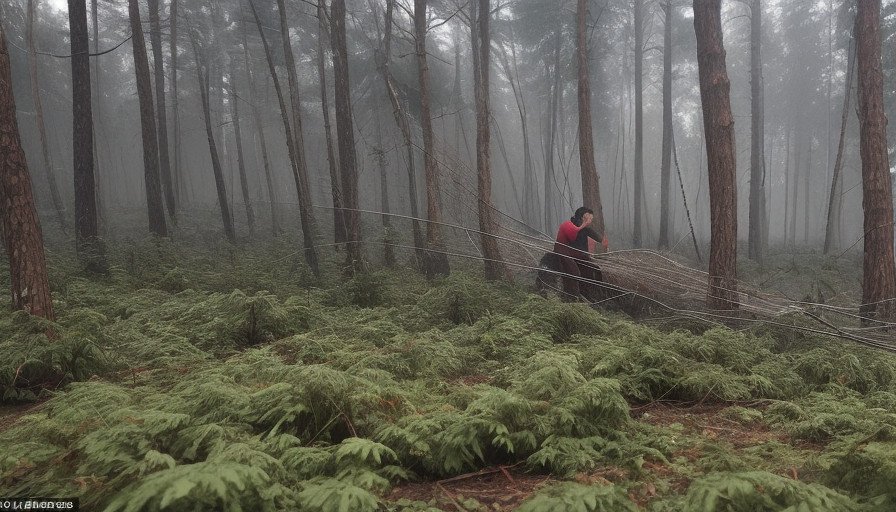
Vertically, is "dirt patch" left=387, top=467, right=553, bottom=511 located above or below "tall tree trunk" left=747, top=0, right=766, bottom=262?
below

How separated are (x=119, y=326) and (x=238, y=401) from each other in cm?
414

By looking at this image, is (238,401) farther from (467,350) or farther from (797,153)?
(797,153)

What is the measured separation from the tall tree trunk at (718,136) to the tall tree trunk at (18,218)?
360 inches

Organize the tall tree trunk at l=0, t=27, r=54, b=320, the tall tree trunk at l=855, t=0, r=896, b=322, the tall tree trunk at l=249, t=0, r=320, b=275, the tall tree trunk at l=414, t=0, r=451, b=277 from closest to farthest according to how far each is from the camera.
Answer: the tall tree trunk at l=0, t=27, r=54, b=320 < the tall tree trunk at l=855, t=0, r=896, b=322 < the tall tree trunk at l=414, t=0, r=451, b=277 < the tall tree trunk at l=249, t=0, r=320, b=275

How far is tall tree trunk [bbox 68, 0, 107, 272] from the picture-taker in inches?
428

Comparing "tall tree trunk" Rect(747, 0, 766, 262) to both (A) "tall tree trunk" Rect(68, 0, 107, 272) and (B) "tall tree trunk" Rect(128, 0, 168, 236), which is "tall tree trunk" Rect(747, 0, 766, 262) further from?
(A) "tall tree trunk" Rect(68, 0, 107, 272)

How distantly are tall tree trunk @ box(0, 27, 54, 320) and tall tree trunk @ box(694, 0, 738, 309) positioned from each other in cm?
913

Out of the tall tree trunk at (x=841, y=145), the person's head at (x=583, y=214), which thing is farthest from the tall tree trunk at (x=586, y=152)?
the tall tree trunk at (x=841, y=145)

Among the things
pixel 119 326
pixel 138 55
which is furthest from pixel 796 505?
pixel 138 55

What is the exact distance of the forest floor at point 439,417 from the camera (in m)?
2.32

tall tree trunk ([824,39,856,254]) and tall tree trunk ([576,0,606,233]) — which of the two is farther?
tall tree trunk ([576,0,606,233])

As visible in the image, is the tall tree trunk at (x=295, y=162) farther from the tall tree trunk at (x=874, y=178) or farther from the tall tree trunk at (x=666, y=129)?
the tall tree trunk at (x=666, y=129)

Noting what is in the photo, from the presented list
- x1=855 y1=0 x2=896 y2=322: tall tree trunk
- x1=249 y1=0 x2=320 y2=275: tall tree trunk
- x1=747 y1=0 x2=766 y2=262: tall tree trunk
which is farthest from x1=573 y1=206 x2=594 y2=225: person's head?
x1=747 y1=0 x2=766 y2=262: tall tree trunk

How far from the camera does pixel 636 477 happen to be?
2859mm
